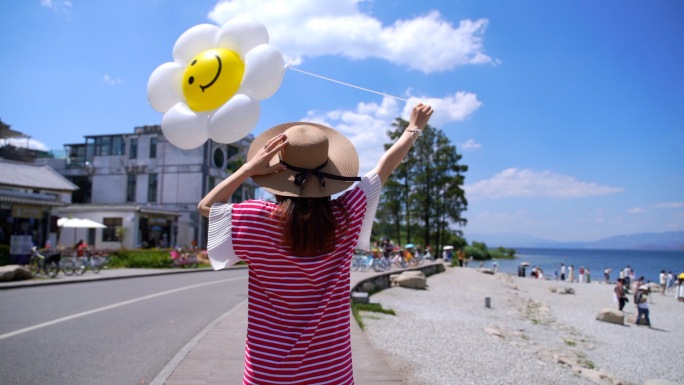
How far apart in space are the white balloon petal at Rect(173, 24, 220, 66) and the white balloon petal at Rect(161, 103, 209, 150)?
38 cm

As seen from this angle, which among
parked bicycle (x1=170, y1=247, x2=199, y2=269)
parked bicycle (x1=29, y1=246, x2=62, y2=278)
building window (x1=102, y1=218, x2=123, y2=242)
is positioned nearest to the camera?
parked bicycle (x1=29, y1=246, x2=62, y2=278)

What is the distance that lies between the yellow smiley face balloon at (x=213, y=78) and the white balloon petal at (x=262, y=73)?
2.5 inches

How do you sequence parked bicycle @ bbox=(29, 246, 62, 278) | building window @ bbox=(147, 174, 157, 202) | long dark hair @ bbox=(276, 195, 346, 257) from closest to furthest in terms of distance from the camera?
long dark hair @ bbox=(276, 195, 346, 257)
parked bicycle @ bbox=(29, 246, 62, 278)
building window @ bbox=(147, 174, 157, 202)

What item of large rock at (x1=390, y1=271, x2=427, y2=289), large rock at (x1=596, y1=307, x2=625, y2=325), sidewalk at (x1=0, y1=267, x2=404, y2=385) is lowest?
large rock at (x1=596, y1=307, x2=625, y2=325)

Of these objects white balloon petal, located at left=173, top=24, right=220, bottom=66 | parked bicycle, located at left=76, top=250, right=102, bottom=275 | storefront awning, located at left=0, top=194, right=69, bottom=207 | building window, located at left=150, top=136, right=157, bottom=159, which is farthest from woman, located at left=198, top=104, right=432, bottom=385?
building window, located at left=150, top=136, right=157, bottom=159

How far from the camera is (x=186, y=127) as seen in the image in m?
2.58

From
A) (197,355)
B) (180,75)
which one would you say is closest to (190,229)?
(197,355)

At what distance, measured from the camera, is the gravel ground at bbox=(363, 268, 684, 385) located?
737 centimetres

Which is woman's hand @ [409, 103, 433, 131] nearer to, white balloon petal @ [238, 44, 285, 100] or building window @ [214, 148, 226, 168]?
white balloon petal @ [238, 44, 285, 100]

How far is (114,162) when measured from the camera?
4500cm

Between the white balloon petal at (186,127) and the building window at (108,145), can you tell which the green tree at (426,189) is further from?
the white balloon petal at (186,127)

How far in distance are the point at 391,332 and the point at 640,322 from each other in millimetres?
12560

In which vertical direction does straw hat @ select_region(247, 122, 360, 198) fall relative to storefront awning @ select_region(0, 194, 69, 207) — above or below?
below

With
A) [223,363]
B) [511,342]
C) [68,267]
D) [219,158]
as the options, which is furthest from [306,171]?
[219,158]
